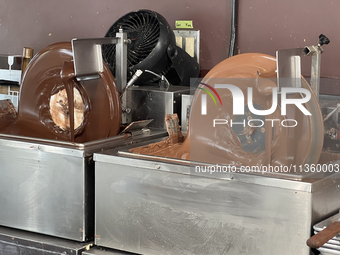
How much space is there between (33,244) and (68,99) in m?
0.51

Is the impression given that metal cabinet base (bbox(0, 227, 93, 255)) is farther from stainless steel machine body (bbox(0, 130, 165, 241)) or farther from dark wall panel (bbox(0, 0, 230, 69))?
dark wall panel (bbox(0, 0, 230, 69))

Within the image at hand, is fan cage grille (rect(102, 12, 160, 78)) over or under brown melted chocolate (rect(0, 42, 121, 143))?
over

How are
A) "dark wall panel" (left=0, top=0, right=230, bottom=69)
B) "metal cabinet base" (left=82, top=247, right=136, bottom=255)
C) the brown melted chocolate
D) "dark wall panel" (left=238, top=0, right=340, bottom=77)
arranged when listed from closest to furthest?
1. "metal cabinet base" (left=82, top=247, right=136, bottom=255)
2. the brown melted chocolate
3. "dark wall panel" (left=238, top=0, right=340, bottom=77)
4. "dark wall panel" (left=0, top=0, right=230, bottom=69)

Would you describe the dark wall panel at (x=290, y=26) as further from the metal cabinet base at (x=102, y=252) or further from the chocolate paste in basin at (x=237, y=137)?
the metal cabinet base at (x=102, y=252)

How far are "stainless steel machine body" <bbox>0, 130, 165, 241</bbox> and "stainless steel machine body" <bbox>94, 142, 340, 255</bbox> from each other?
0.05 m

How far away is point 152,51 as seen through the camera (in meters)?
1.99

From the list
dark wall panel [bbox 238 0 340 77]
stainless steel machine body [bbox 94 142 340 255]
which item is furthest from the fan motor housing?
stainless steel machine body [bbox 94 142 340 255]

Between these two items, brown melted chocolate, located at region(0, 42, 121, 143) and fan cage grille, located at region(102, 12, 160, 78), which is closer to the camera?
brown melted chocolate, located at region(0, 42, 121, 143)

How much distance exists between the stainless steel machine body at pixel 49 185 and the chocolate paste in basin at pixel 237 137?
0.19 metres

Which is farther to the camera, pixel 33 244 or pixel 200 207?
pixel 33 244

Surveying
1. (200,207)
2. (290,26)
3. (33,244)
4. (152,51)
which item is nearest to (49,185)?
(33,244)

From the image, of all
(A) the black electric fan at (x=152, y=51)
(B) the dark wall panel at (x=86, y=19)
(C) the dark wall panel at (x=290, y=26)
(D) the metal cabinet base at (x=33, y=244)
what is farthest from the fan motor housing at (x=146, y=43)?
(D) the metal cabinet base at (x=33, y=244)

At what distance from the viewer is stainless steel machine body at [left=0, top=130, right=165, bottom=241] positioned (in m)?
1.57

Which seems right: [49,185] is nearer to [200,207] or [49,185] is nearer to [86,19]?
[200,207]
